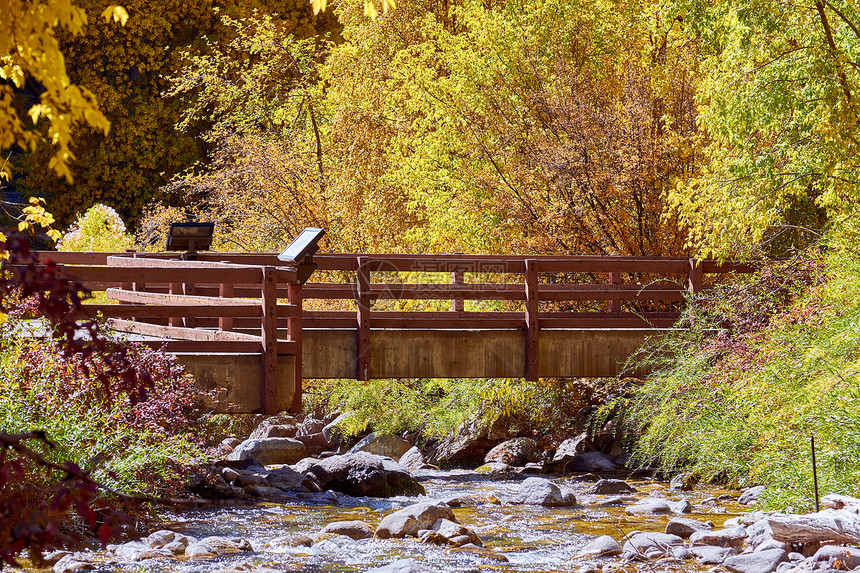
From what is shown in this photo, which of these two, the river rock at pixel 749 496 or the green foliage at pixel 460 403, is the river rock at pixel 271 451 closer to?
the green foliage at pixel 460 403

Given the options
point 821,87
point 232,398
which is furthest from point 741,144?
point 232,398

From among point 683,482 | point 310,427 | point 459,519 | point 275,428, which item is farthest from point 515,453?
point 459,519

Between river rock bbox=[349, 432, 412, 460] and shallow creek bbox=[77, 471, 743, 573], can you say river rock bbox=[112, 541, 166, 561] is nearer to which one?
shallow creek bbox=[77, 471, 743, 573]

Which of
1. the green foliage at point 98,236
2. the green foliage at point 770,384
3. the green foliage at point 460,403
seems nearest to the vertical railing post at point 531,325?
the green foliage at point 770,384

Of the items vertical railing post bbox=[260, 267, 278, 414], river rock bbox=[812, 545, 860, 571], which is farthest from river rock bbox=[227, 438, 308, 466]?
river rock bbox=[812, 545, 860, 571]

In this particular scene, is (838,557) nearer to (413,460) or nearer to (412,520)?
(412,520)

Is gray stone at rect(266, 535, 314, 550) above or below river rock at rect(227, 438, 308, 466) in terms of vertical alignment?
below

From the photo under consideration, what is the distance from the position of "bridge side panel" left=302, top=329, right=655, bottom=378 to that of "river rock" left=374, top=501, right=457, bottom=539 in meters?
3.13

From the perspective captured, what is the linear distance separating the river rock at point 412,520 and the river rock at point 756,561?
9.65ft

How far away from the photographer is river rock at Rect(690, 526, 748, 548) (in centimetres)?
850

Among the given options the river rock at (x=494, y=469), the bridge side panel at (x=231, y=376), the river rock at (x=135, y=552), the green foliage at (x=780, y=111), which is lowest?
the river rock at (x=494, y=469)

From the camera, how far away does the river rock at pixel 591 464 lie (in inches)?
582

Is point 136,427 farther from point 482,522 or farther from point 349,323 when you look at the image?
point 349,323

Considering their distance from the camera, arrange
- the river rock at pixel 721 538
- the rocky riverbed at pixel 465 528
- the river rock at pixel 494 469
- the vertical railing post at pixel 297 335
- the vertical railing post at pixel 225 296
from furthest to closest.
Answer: the river rock at pixel 494 469 → the vertical railing post at pixel 225 296 → the vertical railing post at pixel 297 335 → the river rock at pixel 721 538 → the rocky riverbed at pixel 465 528
